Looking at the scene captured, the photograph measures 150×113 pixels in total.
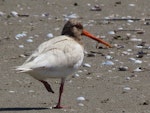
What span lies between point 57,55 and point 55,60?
10 centimetres

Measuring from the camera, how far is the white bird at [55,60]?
9023 mm

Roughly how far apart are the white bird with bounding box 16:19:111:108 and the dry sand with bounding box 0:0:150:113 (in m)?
0.41

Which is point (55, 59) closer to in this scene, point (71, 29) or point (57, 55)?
point (57, 55)

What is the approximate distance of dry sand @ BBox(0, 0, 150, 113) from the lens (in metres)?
9.52

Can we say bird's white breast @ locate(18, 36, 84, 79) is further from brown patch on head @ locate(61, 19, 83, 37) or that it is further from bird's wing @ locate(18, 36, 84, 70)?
brown patch on head @ locate(61, 19, 83, 37)

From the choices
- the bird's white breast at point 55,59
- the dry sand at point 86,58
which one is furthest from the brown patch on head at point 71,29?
the dry sand at point 86,58

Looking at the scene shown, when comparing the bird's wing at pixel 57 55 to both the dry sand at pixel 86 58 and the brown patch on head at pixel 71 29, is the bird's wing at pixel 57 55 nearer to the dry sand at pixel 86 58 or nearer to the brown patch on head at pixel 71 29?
the brown patch on head at pixel 71 29

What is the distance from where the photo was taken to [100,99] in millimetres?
9742

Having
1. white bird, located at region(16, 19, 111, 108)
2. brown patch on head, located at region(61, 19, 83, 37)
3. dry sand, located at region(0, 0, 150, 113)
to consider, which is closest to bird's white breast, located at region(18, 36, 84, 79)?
white bird, located at region(16, 19, 111, 108)

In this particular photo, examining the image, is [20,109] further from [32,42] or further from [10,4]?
[10,4]

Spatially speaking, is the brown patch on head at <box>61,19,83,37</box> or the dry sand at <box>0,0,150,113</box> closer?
the dry sand at <box>0,0,150,113</box>

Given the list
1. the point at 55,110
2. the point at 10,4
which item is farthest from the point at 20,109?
the point at 10,4

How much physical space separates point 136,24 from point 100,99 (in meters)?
5.70

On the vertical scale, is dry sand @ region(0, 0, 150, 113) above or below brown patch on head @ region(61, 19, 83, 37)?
below
